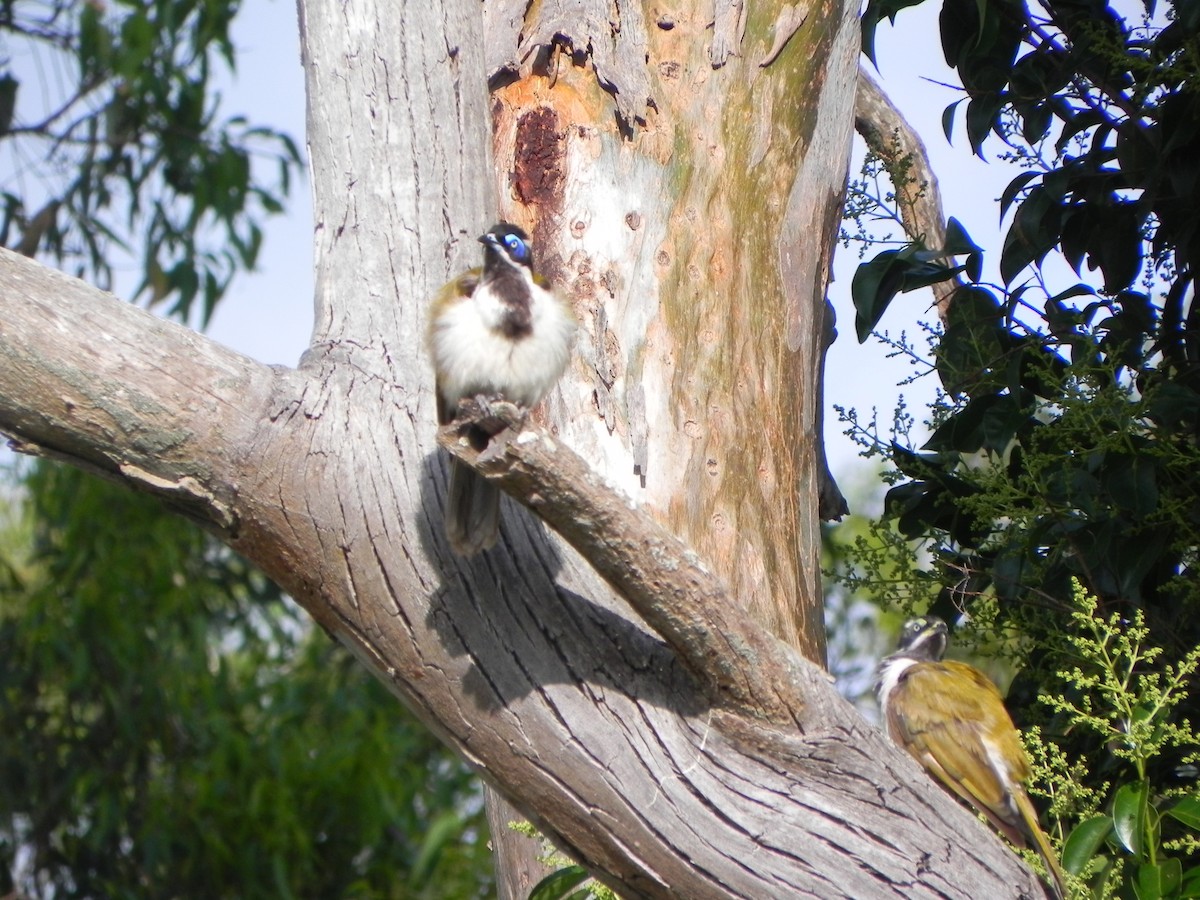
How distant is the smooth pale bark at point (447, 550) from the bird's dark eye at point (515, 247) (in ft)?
0.83

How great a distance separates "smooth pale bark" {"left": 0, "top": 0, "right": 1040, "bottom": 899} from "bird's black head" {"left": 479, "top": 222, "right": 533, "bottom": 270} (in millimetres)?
239

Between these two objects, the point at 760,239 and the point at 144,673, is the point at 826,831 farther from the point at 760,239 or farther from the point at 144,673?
the point at 144,673

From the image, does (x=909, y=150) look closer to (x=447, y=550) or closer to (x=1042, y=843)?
(x=1042, y=843)

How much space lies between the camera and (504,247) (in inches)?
106

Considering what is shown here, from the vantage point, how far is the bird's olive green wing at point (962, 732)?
322cm

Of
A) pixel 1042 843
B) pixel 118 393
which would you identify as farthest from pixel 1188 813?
pixel 118 393

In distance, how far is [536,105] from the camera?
334 cm

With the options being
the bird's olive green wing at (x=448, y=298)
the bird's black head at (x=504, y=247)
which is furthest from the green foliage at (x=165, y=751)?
the bird's black head at (x=504, y=247)

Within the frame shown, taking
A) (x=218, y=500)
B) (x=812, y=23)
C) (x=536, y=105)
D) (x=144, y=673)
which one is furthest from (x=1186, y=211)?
(x=144, y=673)

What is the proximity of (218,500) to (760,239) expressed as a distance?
149 cm

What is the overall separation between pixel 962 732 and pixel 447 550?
1488 millimetres

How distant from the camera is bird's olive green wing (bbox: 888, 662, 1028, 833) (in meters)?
3.22

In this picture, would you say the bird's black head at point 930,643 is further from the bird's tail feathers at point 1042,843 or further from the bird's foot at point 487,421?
the bird's foot at point 487,421

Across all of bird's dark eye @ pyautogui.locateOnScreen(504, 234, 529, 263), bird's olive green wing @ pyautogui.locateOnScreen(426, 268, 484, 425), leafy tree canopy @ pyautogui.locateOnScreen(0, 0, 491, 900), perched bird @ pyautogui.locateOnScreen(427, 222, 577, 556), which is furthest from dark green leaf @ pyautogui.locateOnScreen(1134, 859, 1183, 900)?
leafy tree canopy @ pyautogui.locateOnScreen(0, 0, 491, 900)
